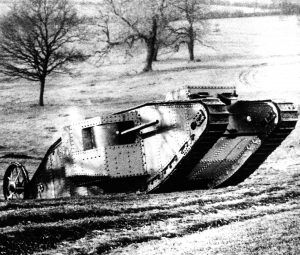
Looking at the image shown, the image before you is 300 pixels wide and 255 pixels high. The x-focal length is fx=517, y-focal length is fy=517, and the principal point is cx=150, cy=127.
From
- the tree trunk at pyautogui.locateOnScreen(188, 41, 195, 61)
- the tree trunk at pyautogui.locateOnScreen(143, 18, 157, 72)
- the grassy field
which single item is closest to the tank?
the grassy field

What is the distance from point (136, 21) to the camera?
44.5m

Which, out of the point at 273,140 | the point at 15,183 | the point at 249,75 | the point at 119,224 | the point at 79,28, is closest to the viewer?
the point at 119,224

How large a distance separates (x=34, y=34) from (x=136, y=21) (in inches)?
508

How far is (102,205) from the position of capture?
27.1 ft

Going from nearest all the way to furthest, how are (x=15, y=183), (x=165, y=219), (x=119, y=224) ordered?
1. (x=119, y=224)
2. (x=165, y=219)
3. (x=15, y=183)

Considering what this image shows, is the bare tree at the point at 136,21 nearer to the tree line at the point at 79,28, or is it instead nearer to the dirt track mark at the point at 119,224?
the tree line at the point at 79,28

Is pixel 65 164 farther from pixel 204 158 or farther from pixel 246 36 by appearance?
pixel 246 36

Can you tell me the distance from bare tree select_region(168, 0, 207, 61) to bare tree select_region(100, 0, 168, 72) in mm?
1450

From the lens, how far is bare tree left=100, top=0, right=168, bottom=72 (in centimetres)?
4350

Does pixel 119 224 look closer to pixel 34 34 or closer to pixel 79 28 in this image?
pixel 34 34

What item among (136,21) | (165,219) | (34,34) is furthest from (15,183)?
(136,21)

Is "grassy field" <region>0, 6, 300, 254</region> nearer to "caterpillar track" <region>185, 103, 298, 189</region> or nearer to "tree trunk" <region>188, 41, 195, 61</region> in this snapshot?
"caterpillar track" <region>185, 103, 298, 189</region>

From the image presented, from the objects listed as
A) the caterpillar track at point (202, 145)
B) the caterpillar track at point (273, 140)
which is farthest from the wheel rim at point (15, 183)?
the caterpillar track at point (273, 140)

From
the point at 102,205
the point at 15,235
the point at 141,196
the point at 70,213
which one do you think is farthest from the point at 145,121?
the point at 15,235
